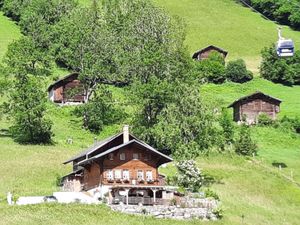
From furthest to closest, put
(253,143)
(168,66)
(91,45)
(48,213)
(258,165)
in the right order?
(91,45)
(168,66)
(253,143)
(258,165)
(48,213)

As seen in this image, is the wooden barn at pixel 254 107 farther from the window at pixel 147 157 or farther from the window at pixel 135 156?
the window at pixel 135 156

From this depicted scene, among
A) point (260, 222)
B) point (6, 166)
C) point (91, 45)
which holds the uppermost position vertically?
point (91, 45)

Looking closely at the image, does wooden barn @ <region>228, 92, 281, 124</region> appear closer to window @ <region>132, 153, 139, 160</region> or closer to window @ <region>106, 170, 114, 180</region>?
window @ <region>132, 153, 139, 160</region>

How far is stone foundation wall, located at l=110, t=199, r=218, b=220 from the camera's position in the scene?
56250 millimetres

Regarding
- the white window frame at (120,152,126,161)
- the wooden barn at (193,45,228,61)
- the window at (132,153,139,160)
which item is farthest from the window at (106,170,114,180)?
the wooden barn at (193,45,228,61)

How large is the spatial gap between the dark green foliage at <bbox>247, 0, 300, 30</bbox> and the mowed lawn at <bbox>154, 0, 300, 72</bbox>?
7.55 ft

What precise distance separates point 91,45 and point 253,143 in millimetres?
30596

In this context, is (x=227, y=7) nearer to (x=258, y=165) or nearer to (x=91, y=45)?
(x=91, y=45)

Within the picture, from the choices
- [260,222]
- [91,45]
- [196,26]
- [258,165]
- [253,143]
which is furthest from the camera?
[196,26]

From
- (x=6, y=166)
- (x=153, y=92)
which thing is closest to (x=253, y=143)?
(x=153, y=92)

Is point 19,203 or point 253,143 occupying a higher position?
point 253,143

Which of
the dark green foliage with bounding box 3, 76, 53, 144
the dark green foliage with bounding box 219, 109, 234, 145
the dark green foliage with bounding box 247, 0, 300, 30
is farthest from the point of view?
the dark green foliage with bounding box 247, 0, 300, 30

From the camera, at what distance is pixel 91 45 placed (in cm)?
10119

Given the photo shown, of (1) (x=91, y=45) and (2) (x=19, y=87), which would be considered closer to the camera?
(2) (x=19, y=87)
